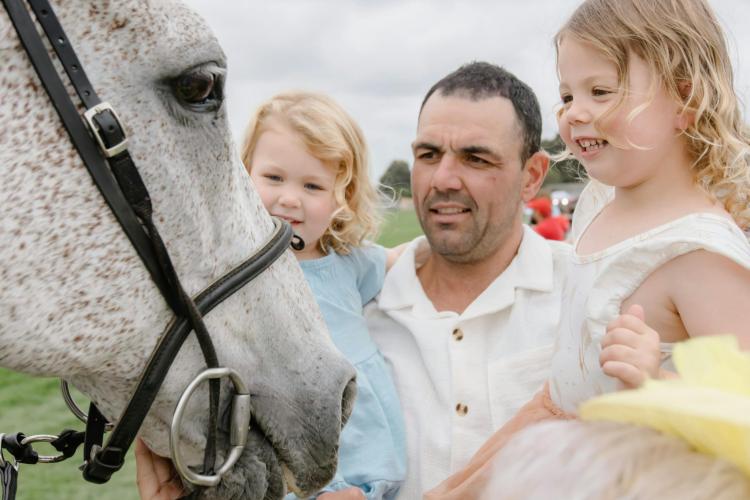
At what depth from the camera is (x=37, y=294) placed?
56.5 inches

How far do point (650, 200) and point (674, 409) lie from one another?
47.6 inches

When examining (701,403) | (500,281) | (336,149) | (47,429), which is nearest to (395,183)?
(336,149)

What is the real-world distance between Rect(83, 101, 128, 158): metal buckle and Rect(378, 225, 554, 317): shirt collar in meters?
1.37

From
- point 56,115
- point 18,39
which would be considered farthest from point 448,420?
point 18,39

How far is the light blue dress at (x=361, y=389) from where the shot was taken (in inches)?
88.7

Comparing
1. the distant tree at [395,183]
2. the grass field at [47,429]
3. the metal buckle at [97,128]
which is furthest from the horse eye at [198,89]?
the distant tree at [395,183]

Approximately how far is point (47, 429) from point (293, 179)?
4818 millimetres

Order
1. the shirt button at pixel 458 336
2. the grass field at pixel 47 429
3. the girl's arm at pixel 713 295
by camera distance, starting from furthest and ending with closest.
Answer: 1. the grass field at pixel 47 429
2. the shirt button at pixel 458 336
3. the girl's arm at pixel 713 295

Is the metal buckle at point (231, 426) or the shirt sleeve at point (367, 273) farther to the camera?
the shirt sleeve at point (367, 273)

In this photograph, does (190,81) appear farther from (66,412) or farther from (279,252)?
(66,412)

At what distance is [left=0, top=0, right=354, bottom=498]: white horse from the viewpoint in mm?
1426

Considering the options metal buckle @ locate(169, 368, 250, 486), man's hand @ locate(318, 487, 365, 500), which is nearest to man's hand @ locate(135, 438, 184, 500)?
metal buckle @ locate(169, 368, 250, 486)

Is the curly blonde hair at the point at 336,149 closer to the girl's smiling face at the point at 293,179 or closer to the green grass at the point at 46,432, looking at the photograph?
the girl's smiling face at the point at 293,179

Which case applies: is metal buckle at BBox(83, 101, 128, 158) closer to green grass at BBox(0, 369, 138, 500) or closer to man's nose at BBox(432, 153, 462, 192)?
man's nose at BBox(432, 153, 462, 192)
